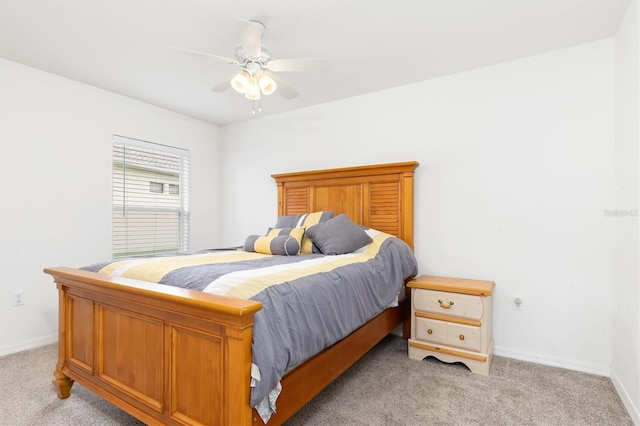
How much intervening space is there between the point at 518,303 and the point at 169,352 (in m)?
2.56

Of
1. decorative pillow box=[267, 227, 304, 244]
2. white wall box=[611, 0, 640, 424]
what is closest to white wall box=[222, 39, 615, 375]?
white wall box=[611, 0, 640, 424]

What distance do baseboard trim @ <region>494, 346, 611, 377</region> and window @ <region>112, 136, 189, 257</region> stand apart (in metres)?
3.59

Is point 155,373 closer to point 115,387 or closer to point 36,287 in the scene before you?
point 115,387

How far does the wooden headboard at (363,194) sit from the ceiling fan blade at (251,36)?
5.05 feet

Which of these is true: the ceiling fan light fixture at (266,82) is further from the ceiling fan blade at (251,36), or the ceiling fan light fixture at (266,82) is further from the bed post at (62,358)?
the bed post at (62,358)

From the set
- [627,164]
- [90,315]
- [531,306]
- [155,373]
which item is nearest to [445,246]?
[531,306]

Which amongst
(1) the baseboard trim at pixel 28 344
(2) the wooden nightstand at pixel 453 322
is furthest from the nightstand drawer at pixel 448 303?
(1) the baseboard trim at pixel 28 344

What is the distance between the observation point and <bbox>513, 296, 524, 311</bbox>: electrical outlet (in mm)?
2648

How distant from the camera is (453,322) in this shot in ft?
8.09

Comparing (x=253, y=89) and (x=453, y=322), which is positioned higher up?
(x=253, y=89)

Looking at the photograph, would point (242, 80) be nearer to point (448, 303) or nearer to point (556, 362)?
point (448, 303)

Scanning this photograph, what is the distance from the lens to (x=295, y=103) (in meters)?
3.70

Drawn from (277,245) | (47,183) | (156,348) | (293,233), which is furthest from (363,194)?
(47,183)

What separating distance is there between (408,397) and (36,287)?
3155 mm
